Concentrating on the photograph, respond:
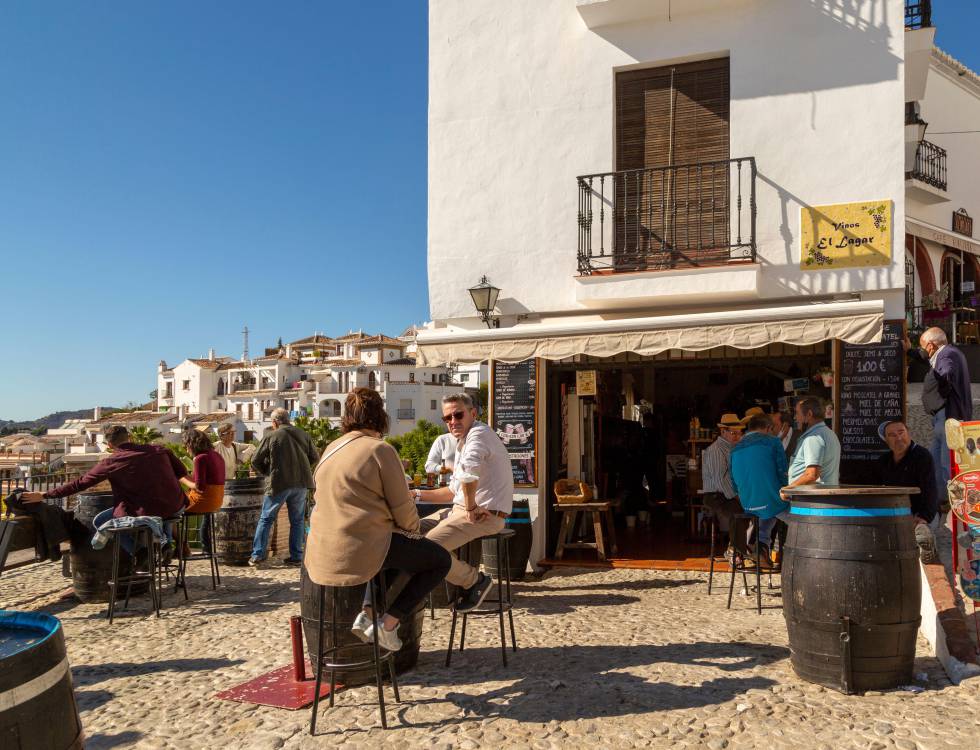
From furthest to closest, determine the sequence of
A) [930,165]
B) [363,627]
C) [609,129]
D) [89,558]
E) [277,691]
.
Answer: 1. [930,165]
2. [609,129]
3. [89,558]
4. [277,691]
5. [363,627]

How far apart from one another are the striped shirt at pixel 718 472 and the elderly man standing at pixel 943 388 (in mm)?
1738

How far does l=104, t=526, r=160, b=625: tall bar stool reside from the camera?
680 cm

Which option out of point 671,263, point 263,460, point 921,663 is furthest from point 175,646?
point 671,263

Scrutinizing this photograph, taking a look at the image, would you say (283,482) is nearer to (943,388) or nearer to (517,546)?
(517,546)

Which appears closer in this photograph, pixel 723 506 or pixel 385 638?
pixel 385 638

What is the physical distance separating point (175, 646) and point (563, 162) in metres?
6.54

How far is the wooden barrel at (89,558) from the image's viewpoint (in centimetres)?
733

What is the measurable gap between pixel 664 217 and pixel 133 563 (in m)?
6.64

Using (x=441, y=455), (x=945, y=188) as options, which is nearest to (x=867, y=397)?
(x=441, y=455)

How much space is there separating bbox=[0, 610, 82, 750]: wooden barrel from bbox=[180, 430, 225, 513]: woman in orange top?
18.9ft

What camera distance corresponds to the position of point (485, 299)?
354 inches

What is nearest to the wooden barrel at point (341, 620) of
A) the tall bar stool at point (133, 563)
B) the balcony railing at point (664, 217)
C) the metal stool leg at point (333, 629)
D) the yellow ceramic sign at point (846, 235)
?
the metal stool leg at point (333, 629)

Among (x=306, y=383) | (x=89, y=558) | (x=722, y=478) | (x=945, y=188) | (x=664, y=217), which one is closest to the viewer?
(x=89, y=558)

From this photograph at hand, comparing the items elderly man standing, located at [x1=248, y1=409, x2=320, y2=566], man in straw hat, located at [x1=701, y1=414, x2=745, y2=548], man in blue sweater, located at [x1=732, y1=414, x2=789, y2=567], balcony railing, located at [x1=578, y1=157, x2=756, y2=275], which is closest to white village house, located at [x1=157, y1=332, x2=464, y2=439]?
elderly man standing, located at [x1=248, y1=409, x2=320, y2=566]
